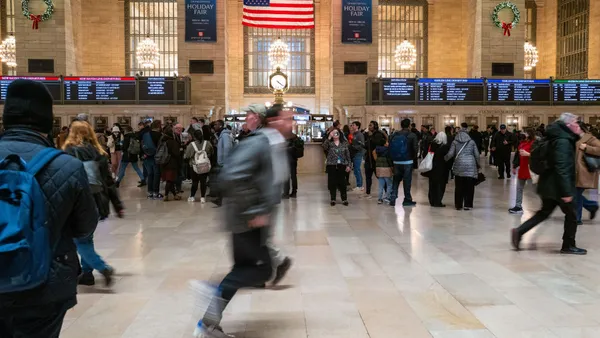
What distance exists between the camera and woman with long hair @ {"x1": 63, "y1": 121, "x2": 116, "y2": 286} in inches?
203

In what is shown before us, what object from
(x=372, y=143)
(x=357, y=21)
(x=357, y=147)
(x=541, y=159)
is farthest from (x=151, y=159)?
(x=357, y=21)

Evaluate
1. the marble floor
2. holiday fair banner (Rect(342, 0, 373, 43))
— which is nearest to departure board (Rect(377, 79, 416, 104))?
holiday fair banner (Rect(342, 0, 373, 43))

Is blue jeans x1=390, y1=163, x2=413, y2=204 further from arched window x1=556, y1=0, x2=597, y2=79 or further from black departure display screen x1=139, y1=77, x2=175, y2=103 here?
arched window x1=556, y1=0, x2=597, y2=79

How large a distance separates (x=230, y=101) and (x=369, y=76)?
8329 mm

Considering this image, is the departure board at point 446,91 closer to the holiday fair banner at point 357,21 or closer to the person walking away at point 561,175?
the holiday fair banner at point 357,21

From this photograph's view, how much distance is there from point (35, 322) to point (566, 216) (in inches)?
239

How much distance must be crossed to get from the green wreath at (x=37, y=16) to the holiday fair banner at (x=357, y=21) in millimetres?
12254

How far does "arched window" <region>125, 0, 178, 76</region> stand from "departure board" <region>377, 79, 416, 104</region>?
12761mm

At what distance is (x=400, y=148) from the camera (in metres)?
10.8

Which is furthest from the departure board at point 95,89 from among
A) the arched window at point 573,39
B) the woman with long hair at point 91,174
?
the arched window at point 573,39

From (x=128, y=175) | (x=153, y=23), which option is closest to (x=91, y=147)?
(x=128, y=175)

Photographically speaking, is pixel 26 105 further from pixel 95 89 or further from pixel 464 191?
pixel 95 89

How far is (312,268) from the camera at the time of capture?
6.10m

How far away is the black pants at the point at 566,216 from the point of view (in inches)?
255
